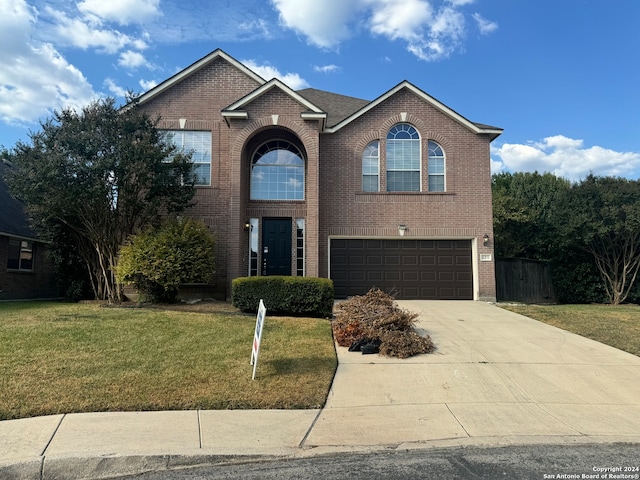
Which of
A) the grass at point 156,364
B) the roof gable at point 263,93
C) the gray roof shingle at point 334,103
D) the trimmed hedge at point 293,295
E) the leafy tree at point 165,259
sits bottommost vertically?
the grass at point 156,364

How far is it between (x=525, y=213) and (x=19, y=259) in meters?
24.2

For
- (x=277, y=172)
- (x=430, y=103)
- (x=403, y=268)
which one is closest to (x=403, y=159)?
(x=430, y=103)

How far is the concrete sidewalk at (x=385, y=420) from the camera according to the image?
4.16 metres

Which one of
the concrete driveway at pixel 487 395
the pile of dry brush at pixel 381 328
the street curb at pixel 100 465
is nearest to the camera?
the street curb at pixel 100 465

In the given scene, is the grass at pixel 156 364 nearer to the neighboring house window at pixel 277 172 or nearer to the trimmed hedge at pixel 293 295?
the trimmed hedge at pixel 293 295

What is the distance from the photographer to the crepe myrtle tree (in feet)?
40.0

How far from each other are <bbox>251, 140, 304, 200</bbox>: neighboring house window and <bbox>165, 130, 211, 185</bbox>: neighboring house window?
5.25ft

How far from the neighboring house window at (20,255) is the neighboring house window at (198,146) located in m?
7.61

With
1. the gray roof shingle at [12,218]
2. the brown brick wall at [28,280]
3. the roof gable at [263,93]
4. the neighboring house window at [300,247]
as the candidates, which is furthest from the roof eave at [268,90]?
the gray roof shingle at [12,218]

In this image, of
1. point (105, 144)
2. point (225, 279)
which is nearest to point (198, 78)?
point (105, 144)

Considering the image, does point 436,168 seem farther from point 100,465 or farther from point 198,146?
point 100,465

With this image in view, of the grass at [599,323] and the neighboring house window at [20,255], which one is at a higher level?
the neighboring house window at [20,255]

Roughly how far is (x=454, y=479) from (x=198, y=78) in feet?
51.4

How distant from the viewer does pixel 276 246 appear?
1548 centimetres
